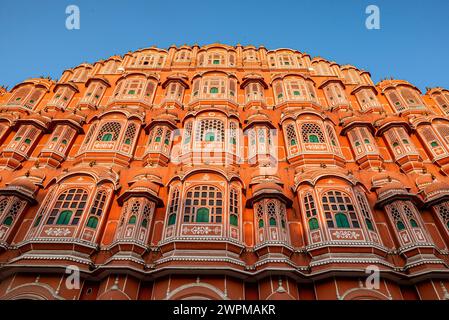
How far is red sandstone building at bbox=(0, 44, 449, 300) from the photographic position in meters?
13.0

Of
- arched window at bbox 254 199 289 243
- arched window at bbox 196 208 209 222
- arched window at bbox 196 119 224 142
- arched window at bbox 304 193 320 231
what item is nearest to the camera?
arched window at bbox 254 199 289 243

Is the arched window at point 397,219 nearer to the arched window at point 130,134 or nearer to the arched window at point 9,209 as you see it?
the arched window at point 130,134

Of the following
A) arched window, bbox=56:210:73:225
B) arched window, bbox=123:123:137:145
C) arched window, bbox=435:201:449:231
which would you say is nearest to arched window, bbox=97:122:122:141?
arched window, bbox=123:123:137:145

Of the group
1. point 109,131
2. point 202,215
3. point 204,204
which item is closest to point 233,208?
point 204,204

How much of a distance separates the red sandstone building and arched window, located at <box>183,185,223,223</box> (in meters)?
Answer: 0.07

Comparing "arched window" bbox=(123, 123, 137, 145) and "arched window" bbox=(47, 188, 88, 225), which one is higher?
"arched window" bbox=(123, 123, 137, 145)

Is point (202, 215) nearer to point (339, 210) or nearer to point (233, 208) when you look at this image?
point (233, 208)

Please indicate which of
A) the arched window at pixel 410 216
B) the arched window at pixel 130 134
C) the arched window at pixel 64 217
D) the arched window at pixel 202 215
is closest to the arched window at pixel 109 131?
the arched window at pixel 130 134

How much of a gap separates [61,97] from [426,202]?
24.2 m

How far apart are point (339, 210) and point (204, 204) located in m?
6.08

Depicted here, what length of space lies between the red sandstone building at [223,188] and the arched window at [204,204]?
0.07 m

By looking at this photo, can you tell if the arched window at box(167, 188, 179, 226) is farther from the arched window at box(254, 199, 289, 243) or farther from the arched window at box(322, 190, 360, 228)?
the arched window at box(322, 190, 360, 228)

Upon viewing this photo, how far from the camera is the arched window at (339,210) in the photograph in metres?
14.7
